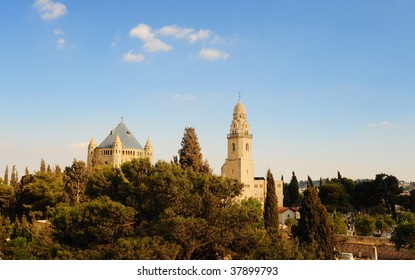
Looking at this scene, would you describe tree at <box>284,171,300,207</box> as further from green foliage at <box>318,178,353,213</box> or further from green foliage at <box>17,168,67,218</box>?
green foliage at <box>17,168,67,218</box>

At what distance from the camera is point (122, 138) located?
72812mm

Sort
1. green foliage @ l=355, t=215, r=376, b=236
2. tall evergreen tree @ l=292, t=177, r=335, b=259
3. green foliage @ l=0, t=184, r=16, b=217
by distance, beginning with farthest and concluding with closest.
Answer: green foliage @ l=0, t=184, r=16, b=217, green foliage @ l=355, t=215, r=376, b=236, tall evergreen tree @ l=292, t=177, r=335, b=259

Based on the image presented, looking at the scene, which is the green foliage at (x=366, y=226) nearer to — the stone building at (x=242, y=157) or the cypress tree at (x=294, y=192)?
the stone building at (x=242, y=157)

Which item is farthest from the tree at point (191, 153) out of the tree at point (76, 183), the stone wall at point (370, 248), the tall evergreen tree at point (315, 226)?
the stone wall at point (370, 248)

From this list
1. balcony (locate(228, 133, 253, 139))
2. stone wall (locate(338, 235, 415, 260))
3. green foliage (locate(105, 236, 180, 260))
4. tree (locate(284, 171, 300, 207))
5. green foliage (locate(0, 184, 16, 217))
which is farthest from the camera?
tree (locate(284, 171, 300, 207))

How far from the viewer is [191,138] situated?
25281 mm

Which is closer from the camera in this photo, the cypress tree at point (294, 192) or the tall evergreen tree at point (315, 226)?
the tall evergreen tree at point (315, 226)

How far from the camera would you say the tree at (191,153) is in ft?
81.8

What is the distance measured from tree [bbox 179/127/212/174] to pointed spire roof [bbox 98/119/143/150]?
48202 mm

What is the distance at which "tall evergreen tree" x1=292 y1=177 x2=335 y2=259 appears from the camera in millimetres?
19766

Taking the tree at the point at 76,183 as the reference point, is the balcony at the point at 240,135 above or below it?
above

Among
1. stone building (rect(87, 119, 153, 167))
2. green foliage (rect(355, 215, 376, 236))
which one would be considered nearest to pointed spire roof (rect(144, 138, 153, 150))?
stone building (rect(87, 119, 153, 167))
